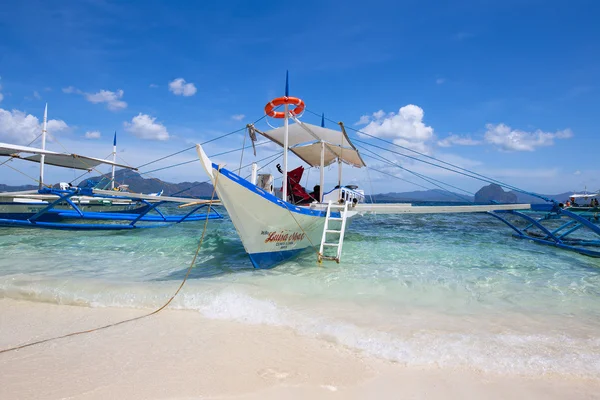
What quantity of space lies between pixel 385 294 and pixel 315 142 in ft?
18.9

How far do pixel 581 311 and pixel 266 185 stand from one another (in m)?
7.34

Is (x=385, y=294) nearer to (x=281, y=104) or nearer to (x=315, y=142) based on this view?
(x=281, y=104)

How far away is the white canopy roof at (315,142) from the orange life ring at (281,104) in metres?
0.42

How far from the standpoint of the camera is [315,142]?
10508mm

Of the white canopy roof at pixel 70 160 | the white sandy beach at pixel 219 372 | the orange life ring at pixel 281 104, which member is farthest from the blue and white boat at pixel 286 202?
the white canopy roof at pixel 70 160

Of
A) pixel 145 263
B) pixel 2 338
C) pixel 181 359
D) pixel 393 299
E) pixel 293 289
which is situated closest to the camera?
pixel 181 359

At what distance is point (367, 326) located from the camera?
447 cm

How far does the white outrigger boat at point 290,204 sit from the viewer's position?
6.65 meters

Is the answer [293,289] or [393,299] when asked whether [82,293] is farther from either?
[393,299]

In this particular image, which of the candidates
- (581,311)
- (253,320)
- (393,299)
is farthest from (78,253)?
(581,311)

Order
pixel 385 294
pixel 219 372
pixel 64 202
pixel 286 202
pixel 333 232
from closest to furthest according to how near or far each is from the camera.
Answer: pixel 219 372 → pixel 385 294 → pixel 286 202 → pixel 333 232 → pixel 64 202

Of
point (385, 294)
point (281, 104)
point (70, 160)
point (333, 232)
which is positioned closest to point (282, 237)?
point (333, 232)

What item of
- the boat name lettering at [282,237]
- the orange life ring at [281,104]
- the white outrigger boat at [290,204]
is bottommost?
the boat name lettering at [282,237]

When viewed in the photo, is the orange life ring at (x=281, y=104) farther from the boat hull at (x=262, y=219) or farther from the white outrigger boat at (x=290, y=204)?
the boat hull at (x=262, y=219)
